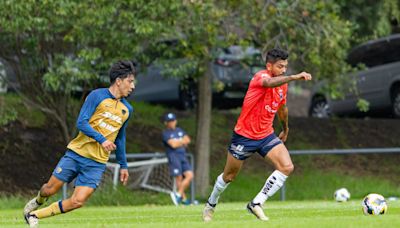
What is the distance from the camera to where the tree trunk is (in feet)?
78.6

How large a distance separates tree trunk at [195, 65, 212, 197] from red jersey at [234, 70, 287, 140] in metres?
10.9

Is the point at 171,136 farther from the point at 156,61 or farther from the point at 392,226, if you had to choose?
the point at 392,226

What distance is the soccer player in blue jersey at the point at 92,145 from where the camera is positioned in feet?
38.7

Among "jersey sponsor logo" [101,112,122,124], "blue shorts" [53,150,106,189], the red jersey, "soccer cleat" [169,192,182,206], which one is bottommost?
"soccer cleat" [169,192,182,206]

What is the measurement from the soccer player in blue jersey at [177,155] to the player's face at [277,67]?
9.78 meters

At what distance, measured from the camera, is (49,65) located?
21.6 metres

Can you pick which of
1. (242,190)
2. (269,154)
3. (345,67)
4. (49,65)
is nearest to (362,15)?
(345,67)

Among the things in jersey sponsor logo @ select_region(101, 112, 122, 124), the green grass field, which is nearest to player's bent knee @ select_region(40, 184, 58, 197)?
the green grass field

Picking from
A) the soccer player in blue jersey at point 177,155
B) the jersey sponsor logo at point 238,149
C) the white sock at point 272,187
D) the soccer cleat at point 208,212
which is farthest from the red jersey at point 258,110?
the soccer player in blue jersey at point 177,155

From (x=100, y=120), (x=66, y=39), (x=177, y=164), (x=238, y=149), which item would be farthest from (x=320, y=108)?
(x=100, y=120)

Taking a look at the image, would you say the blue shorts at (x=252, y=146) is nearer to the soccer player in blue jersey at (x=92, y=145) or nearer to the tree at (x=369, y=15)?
the soccer player in blue jersey at (x=92, y=145)

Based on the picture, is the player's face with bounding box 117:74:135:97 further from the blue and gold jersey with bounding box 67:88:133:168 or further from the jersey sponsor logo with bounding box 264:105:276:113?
the jersey sponsor logo with bounding box 264:105:276:113

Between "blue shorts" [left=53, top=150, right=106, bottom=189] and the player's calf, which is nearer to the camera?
"blue shorts" [left=53, top=150, right=106, bottom=189]

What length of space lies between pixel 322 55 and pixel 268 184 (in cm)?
1043
